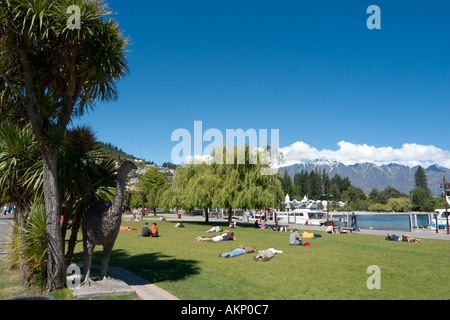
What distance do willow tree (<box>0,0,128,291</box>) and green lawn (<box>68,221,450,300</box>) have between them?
3.47 m

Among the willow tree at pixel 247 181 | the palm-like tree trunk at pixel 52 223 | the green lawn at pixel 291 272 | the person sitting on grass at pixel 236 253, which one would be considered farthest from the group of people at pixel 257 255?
the willow tree at pixel 247 181

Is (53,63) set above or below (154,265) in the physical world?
above

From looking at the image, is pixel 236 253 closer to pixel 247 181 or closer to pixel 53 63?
pixel 53 63

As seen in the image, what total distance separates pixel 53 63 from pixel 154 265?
6960 mm

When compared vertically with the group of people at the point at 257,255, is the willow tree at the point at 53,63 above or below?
above

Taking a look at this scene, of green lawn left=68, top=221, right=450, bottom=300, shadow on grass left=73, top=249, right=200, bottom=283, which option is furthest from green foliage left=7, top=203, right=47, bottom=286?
Answer: green lawn left=68, top=221, right=450, bottom=300

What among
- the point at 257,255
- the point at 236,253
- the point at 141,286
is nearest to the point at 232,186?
the point at 236,253

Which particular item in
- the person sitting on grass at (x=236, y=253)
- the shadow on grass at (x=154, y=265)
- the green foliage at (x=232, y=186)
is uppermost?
the green foliage at (x=232, y=186)

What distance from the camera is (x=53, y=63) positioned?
7.70m

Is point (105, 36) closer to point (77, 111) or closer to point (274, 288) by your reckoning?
point (77, 111)

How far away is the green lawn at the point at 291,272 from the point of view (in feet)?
24.1

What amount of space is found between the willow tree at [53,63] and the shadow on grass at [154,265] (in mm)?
2689

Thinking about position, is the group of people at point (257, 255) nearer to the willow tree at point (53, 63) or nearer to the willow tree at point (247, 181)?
the willow tree at point (53, 63)
